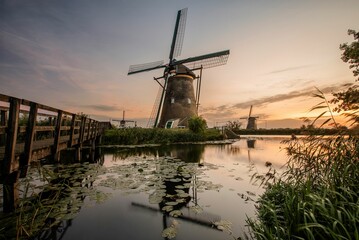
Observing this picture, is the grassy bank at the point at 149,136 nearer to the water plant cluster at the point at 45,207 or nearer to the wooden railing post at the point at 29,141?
the water plant cluster at the point at 45,207

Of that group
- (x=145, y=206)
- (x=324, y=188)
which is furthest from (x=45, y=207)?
(x=324, y=188)

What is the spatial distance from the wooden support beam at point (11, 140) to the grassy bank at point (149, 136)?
52.4ft

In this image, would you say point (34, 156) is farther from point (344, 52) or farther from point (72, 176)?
point (344, 52)

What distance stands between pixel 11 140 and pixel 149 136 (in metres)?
17.6

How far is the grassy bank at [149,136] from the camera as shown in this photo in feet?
62.6

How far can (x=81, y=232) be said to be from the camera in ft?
10.5

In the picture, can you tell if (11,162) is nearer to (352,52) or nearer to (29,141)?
(29,141)

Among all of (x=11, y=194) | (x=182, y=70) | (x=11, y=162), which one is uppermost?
(x=182, y=70)

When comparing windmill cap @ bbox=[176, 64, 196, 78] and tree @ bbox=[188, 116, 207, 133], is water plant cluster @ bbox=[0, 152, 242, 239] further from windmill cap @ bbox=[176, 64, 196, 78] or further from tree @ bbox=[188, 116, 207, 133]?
windmill cap @ bbox=[176, 64, 196, 78]

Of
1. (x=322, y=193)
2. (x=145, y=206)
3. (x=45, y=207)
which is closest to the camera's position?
(x=322, y=193)

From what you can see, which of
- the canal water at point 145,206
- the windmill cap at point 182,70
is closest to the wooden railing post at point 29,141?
the canal water at point 145,206

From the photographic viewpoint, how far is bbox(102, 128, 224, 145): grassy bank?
1909 centimetres

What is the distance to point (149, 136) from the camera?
20.9 m

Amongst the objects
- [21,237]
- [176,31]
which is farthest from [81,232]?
[176,31]
